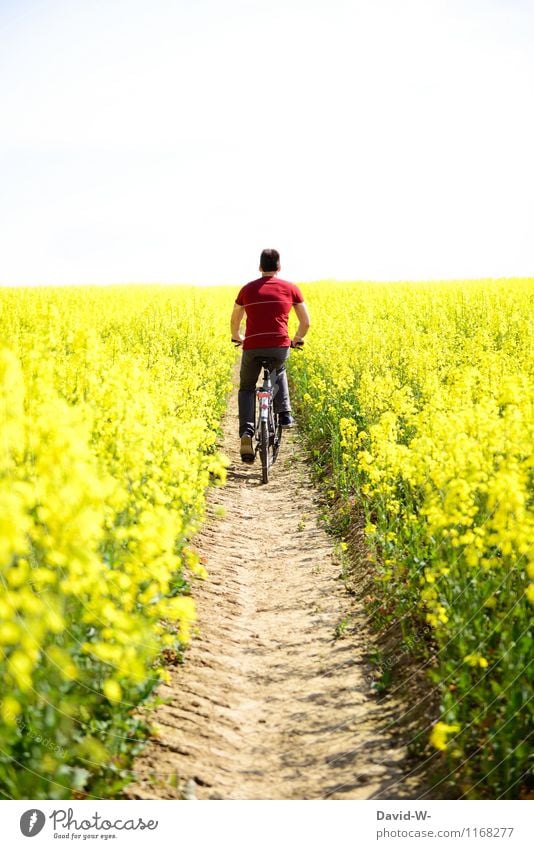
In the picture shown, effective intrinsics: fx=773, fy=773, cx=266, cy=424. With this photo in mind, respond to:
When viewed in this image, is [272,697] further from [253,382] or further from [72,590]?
[253,382]

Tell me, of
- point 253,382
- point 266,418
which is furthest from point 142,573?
point 253,382

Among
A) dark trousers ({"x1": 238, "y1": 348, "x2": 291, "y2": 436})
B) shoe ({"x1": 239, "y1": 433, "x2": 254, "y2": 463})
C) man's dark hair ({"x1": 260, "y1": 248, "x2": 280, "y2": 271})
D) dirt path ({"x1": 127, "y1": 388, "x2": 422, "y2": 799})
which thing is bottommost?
dirt path ({"x1": 127, "y1": 388, "x2": 422, "y2": 799})

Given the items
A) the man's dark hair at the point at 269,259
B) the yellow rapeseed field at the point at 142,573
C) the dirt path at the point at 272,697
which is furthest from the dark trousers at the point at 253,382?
the dirt path at the point at 272,697

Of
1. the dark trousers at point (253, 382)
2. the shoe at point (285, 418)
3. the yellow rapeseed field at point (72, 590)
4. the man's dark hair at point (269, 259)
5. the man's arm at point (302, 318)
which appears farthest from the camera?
the shoe at point (285, 418)

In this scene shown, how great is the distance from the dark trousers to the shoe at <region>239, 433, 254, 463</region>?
0.06 m

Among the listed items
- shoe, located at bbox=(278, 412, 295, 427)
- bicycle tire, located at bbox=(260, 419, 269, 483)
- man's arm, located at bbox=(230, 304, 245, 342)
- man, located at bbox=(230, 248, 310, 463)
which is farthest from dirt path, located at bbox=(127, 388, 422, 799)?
man's arm, located at bbox=(230, 304, 245, 342)

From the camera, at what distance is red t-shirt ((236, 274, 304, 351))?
9336 millimetres

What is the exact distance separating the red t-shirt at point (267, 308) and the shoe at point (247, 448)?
1.21m

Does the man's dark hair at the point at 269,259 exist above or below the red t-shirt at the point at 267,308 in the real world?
above

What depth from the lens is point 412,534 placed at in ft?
21.5

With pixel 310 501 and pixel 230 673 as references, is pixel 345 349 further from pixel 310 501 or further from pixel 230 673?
pixel 230 673

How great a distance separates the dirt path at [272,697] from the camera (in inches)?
156

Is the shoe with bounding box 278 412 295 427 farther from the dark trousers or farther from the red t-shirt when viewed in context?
the red t-shirt

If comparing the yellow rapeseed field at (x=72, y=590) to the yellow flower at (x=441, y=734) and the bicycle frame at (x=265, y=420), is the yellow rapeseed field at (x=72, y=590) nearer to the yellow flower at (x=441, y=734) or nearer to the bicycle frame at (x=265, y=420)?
the yellow flower at (x=441, y=734)
